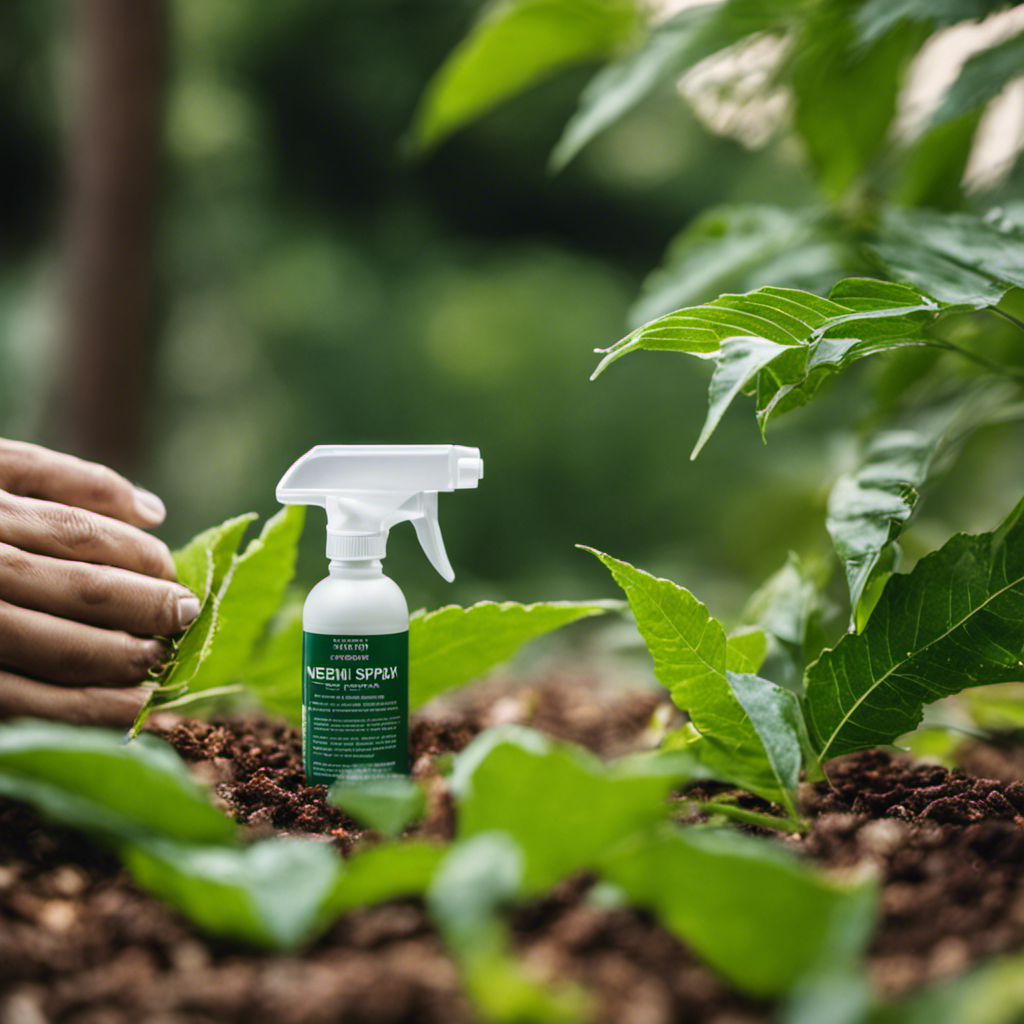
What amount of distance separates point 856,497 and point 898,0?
0.85 feet

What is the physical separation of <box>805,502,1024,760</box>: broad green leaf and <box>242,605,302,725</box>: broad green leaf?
280mm

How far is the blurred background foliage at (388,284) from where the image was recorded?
1604 mm

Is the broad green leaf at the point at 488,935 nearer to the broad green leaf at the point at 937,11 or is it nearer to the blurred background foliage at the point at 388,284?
the broad green leaf at the point at 937,11

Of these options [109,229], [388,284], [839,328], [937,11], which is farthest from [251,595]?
[388,284]

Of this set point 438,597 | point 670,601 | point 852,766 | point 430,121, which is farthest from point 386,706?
point 438,597

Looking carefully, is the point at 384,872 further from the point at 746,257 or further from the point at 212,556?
the point at 746,257

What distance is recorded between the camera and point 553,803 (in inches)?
10.3

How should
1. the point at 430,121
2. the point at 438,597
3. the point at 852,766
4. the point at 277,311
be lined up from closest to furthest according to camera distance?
the point at 852,766, the point at 430,121, the point at 438,597, the point at 277,311

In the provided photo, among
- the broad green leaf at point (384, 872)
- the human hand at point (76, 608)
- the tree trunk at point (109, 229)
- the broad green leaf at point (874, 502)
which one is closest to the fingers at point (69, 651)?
the human hand at point (76, 608)

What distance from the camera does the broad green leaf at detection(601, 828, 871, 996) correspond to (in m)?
0.24

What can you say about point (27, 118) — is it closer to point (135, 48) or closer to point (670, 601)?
point (135, 48)

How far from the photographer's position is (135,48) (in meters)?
1.29

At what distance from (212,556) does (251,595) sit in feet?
0.12

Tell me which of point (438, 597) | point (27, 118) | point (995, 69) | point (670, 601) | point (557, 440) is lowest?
point (438, 597)
